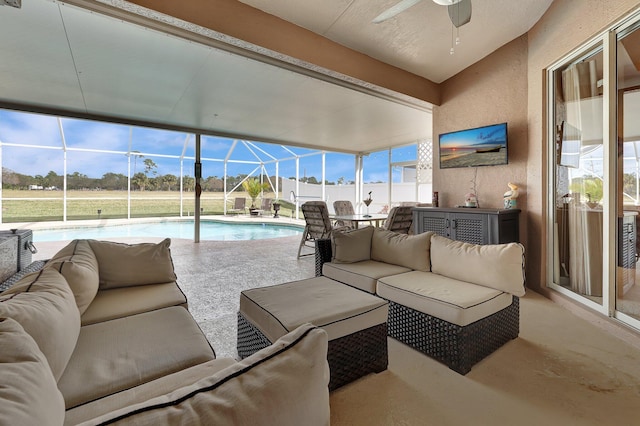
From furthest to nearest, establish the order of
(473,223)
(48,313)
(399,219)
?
(399,219) → (473,223) → (48,313)

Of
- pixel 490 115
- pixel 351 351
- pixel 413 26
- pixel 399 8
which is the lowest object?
pixel 351 351

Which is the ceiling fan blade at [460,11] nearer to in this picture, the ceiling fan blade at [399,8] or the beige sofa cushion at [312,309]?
the ceiling fan blade at [399,8]

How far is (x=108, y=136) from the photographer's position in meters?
9.07

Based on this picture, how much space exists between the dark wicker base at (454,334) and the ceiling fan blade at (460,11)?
7.78ft

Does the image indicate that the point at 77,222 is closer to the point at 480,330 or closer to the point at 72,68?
the point at 72,68

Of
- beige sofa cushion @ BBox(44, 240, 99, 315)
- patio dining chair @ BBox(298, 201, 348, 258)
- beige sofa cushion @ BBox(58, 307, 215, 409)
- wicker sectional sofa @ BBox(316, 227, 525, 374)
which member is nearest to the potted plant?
patio dining chair @ BBox(298, 201, 348, 258)

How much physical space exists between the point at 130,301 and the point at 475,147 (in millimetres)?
4161

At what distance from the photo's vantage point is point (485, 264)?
209 cm

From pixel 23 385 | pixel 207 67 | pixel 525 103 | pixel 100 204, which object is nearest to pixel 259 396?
pixel 23 385

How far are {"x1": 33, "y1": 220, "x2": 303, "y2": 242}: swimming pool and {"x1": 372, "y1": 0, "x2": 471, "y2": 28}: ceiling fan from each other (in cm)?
590

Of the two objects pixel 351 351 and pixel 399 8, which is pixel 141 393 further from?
pixel 399 8

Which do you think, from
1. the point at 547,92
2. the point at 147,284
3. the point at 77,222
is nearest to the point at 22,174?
the point at 77,222

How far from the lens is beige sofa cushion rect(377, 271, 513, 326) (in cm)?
176

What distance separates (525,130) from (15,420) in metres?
4.42
